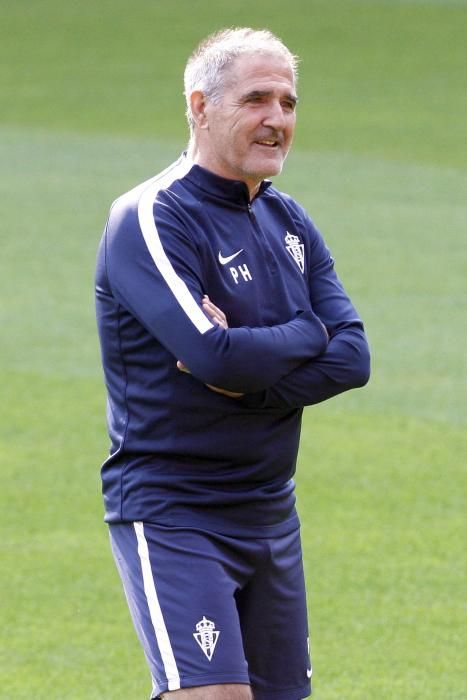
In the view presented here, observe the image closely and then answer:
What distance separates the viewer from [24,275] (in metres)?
14.9

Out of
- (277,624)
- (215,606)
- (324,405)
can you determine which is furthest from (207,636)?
(324,405)

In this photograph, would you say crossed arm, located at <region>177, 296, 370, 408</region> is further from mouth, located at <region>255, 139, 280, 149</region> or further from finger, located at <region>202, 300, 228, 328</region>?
mouth, located at <region>255, 139, 280, 149</region>

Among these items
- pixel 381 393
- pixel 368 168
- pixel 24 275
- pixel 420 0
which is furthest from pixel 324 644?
pixel 420 0

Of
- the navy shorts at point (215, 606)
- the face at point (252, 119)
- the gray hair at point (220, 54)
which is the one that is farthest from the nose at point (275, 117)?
the navy shorts at point (215, 606)

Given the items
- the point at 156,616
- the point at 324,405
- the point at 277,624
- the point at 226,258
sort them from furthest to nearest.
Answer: the point at 324,405, the point at 277,624, the point at 226,258, the point at 156,616

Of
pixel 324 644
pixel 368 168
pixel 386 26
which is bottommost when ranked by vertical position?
pixel 324 644

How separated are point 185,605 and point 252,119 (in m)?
1.34

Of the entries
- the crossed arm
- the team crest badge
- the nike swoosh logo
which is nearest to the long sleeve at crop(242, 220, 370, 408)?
the crossed arm

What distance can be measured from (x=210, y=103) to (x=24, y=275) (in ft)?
35.0

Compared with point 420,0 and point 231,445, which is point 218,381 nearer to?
point 231,445

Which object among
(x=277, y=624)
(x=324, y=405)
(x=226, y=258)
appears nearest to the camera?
(x=226, y=258)

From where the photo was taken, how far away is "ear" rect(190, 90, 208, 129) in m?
4.40

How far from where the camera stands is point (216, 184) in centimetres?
440

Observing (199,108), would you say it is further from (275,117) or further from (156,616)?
(156,616)
